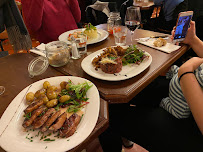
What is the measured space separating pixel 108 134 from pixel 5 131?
0.85 metres

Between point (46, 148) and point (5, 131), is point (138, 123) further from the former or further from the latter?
point (5, 131)

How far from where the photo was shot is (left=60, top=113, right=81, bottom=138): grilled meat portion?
62 centimetres

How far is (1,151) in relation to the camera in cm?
60

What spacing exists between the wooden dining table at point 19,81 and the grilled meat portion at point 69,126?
7 centimetres

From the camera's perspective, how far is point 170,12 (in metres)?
2.96

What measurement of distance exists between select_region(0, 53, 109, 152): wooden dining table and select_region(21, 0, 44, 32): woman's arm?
0.74 meters

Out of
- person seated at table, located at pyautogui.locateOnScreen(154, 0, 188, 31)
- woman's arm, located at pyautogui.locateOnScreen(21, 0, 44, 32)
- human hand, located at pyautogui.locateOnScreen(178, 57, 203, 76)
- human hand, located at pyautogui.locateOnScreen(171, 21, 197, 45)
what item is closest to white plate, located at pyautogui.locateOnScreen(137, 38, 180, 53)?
human hand, located at pyautogui.locateOnScreen(171, 21, 197, 45)

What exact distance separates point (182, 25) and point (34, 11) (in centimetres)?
171

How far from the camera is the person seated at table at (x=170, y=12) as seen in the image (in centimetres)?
280

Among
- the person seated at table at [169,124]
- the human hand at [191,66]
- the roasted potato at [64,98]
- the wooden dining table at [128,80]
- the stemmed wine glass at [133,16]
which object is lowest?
the person seated at table at [169,124]

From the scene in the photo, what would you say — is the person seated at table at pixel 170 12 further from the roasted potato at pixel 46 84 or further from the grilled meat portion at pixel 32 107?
the grilled meat portion at pixel 32 107

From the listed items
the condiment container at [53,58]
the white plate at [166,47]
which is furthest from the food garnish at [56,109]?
the white plate at [166,47]

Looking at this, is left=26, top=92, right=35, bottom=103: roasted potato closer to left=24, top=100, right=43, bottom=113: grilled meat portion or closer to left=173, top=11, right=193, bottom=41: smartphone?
left=24, top=100, right=43, bottom=113: grilled meat portion

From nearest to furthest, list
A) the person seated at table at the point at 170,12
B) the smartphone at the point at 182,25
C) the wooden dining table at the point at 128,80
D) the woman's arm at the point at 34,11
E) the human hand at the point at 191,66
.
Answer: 1. the wooden dining table at the point at 128,80
2. the human hand at the point at 191,66
3. the smartphone at the point at 182,25
4. the woman's arm at the point at 34,11
5. the person seated at table at the point at 170,12
